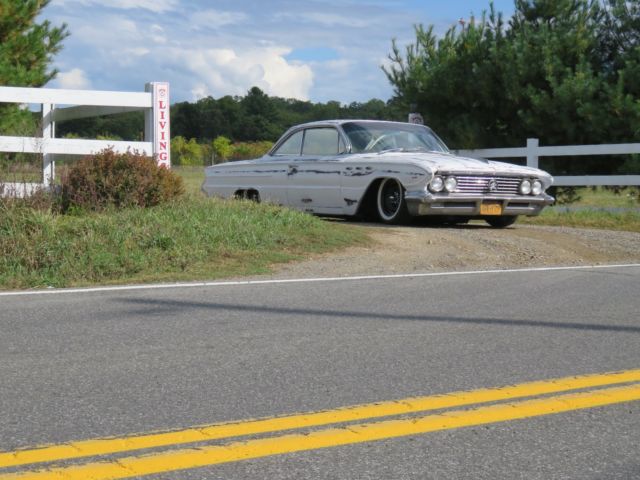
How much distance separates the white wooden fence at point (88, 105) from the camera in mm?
13828

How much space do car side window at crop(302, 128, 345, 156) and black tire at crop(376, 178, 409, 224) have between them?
3.48 ft

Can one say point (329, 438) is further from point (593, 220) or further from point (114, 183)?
point (593, 220)

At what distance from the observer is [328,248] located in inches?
456

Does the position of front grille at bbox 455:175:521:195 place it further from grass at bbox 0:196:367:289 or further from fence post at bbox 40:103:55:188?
fence post at bbox 40:103:55:188

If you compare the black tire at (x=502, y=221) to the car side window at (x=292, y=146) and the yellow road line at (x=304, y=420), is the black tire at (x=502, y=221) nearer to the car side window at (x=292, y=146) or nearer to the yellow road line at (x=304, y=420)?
the car side window at (x=292, y=146)

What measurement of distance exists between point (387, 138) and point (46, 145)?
496cm

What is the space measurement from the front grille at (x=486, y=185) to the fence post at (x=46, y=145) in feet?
18.1

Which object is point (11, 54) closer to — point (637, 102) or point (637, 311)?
point (637, 102)

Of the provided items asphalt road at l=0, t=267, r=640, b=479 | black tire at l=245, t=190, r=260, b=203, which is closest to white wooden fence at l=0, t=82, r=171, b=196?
black tire at l=245, t=190, r=260, b=203

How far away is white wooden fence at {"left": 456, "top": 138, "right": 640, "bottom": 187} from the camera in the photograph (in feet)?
58.8

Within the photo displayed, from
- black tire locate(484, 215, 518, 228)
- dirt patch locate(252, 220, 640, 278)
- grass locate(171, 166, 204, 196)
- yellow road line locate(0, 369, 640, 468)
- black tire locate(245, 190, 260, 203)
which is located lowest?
yellow road line locate(0, 369, 640, 468)

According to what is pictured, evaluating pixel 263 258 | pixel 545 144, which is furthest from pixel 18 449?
pixel 545 144

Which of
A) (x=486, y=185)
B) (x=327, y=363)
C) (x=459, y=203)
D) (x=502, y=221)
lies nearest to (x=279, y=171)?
(x=459, y=203)

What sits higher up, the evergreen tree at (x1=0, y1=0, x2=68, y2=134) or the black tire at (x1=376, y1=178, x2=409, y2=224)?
the evergreen tree at (x1=0, y1=0, x2=68, y2=134)
